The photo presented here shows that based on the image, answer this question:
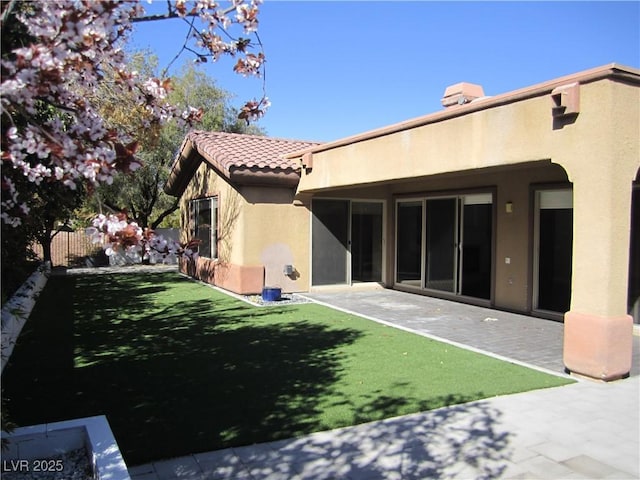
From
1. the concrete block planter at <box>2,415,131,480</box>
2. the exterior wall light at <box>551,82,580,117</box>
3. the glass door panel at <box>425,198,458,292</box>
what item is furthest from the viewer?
the glass door panel at <box>425,198,458,292</box>

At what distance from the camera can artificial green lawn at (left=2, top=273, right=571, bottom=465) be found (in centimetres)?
486

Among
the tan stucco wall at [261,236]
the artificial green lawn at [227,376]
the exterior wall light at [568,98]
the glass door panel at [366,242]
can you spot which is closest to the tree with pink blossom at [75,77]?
the artificial green lawn at [227,376]

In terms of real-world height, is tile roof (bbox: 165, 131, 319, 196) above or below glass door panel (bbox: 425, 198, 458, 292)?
above

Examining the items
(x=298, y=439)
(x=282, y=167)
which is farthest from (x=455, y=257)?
(x=298, y=439)

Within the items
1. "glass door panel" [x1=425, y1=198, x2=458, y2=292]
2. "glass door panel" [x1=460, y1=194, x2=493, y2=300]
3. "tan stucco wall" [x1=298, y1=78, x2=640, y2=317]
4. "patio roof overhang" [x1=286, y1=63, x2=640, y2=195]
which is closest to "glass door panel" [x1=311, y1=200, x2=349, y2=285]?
"glass door panel" [x1=425, y1=198, x2=458, y2=292]

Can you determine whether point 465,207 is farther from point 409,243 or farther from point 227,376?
point 227,376

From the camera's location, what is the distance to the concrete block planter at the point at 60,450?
10.6 ft

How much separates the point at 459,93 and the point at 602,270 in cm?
710

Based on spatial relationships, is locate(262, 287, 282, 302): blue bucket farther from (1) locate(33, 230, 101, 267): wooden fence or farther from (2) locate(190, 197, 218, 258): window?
(1) locate(33, 230, 101, 267): wooden fence

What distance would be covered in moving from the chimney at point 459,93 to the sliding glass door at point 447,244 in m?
2.31

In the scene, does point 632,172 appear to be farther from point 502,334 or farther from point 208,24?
point 208,24

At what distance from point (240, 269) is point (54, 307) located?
448 centimetres

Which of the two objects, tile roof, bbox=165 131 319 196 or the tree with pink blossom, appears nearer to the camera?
the tree with pink blossom

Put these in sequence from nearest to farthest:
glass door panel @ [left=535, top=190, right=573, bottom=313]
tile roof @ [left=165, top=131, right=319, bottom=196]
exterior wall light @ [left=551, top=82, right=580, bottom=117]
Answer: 1. exterior wall light @ [left=551, top=82, right=580, bottom=117]
2. glass door panel @ [left=535, top=190, right=573, bottom=313]
3. tile roof @ [left=165, top=131, right=319, bottom=196]
